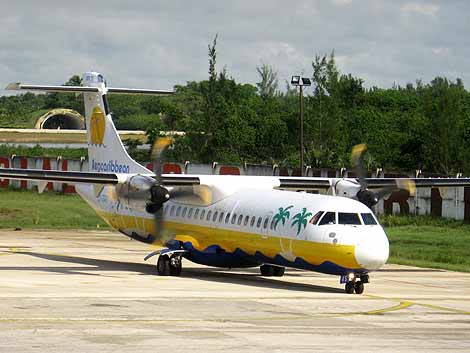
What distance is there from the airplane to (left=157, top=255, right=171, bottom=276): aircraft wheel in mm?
30

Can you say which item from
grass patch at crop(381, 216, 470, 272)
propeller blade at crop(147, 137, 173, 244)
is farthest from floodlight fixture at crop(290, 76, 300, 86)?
propeller blade at crop(147, 137, 173, 244)

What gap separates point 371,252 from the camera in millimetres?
26266

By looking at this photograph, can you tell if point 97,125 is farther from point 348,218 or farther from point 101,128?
point 348,218

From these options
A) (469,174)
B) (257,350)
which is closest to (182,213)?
(257,350)

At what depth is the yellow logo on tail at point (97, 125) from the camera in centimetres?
3719

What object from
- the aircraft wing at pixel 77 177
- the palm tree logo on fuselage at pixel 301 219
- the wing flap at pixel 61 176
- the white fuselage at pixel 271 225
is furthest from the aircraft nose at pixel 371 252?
the wing flap at pixel 61 176

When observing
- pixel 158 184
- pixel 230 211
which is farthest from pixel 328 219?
pixel 158 184

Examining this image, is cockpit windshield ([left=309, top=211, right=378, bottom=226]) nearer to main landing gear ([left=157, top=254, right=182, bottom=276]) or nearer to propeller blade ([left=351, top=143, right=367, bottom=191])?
propeller blade ([left=351, top=143, right=367, bottom=191])

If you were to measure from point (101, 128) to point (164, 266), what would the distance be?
293 inches

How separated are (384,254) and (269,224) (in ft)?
12.1

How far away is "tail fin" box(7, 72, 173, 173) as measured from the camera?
118 ft

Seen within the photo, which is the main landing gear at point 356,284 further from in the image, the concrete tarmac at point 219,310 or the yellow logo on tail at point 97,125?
the yellow logo on tail at point 97,125

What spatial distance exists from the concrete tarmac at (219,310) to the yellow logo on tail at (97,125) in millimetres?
4442

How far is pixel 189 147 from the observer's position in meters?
83.2
